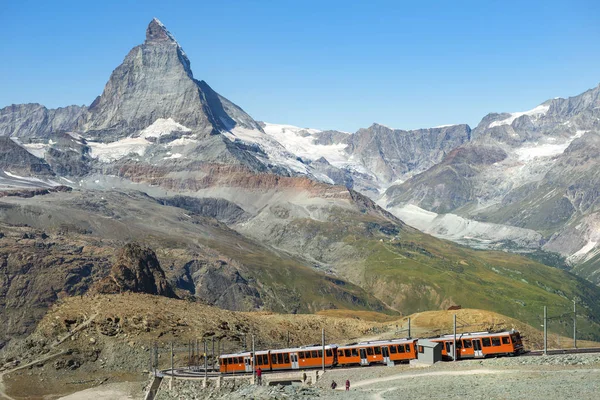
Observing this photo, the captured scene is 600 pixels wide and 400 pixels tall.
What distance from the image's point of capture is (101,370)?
10206 centimetres

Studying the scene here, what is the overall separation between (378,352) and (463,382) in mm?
22079

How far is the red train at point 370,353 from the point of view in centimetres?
8775

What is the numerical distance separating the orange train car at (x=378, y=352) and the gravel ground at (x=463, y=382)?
346cm

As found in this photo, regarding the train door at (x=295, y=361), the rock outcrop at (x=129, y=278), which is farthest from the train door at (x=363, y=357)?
the rock outcrop at (x=129, y=278)

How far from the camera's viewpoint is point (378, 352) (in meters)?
90.5

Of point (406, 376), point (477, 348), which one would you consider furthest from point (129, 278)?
point (406, 376)

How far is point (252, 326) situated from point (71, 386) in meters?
35.8

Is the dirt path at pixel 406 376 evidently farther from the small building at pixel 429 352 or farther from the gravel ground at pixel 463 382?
the small building at pixel 429 352

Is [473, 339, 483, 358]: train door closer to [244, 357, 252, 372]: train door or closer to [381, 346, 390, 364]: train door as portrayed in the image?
[381, 346, 390, 364]: train door

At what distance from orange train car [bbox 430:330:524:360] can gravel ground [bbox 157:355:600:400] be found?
5.81 meters

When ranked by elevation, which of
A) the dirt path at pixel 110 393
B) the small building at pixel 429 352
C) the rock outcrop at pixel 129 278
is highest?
the rock outcrop at pixel 129 278

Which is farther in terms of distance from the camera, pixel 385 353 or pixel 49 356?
pixel 49 356

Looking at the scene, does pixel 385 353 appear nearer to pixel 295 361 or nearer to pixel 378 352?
pixel 378 352

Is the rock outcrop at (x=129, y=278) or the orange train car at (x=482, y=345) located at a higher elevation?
the rock outcrop at (x=129, y=278)
